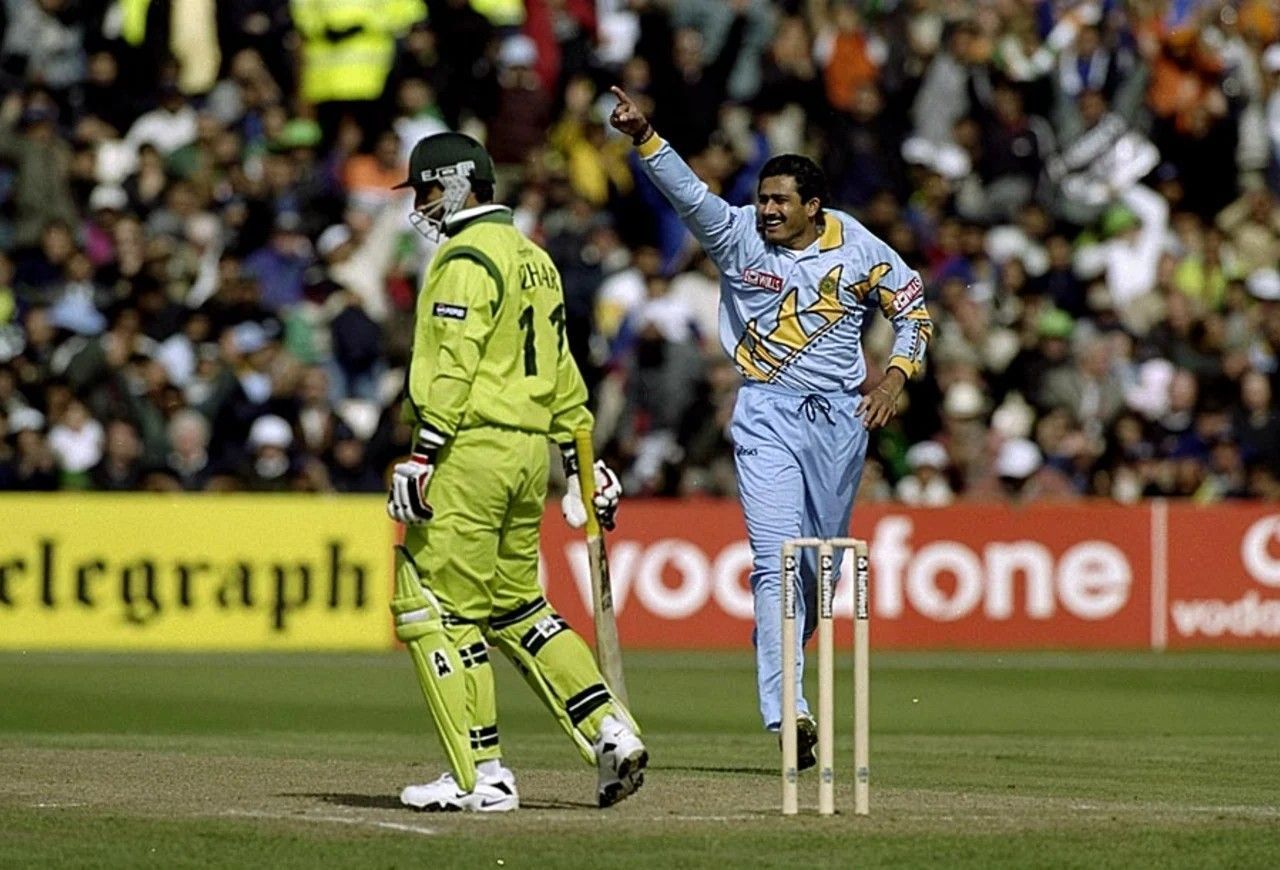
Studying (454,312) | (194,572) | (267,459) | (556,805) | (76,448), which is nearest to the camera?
(454,312)

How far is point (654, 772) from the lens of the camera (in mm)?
12016

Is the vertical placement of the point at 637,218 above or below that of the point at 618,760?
above

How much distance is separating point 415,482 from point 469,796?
123cm

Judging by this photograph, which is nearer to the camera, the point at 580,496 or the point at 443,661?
the point at 443,661

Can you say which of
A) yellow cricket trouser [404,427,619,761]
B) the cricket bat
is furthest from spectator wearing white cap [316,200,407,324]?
yellow cricket trouser [404,427,619,761]

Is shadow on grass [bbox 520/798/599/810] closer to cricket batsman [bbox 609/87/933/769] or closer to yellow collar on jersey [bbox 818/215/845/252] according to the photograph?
cricket batsman [bbox 609/87/933/769]

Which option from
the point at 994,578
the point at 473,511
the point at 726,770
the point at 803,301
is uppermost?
the point at 803,301

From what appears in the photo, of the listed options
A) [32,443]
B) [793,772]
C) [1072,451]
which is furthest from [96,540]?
[793,772]

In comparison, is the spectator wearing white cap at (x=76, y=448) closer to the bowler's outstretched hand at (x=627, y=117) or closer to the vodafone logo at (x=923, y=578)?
the vodafone logo at (x=923, y=578)

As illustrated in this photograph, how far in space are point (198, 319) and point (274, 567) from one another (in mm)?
2243

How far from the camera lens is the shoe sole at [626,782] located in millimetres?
9906

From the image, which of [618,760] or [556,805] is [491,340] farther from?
[556,805]

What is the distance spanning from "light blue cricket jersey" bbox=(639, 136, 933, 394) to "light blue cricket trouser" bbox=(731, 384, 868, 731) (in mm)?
113

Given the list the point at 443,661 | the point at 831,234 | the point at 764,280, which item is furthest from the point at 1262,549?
the point at 443,661
